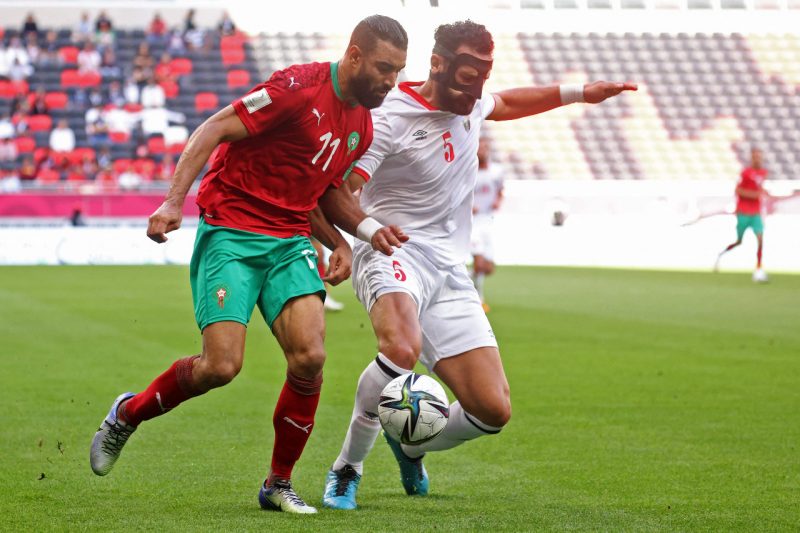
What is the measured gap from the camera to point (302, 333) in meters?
4.98

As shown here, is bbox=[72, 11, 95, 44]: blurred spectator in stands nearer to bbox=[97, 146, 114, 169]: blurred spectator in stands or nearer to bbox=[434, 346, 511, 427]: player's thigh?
→ bbox=[97, 146, 114, 169]: blurred spectator in stands

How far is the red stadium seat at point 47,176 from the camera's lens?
28.0m

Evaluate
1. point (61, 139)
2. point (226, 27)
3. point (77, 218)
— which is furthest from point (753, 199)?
point (226, 27)

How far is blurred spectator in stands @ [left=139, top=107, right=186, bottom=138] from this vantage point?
31078 millimetres

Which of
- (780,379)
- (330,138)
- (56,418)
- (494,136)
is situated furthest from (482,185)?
(494,136)

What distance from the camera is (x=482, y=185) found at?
16422 millimetres

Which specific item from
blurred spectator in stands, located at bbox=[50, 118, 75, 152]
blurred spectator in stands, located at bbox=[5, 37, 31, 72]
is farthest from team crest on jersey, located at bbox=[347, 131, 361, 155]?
blurred spectator in stands, located at bbox=[5, 37, 31, 72]

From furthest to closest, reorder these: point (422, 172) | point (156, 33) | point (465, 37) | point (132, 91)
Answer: point (156, 33)
point (132, 91)
point (422, 172)
point (465, 37)

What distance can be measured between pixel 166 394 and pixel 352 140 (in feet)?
4.23

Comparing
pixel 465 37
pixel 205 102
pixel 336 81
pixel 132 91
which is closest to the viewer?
pixel 336 81

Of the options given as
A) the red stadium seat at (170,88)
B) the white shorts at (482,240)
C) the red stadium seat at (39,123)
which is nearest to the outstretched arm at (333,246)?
the white shorts at (482,240)

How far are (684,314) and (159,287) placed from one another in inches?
318

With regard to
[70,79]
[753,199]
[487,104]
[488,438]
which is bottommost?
[70,79]

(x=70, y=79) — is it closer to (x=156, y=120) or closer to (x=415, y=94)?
(x=156, y=120)
